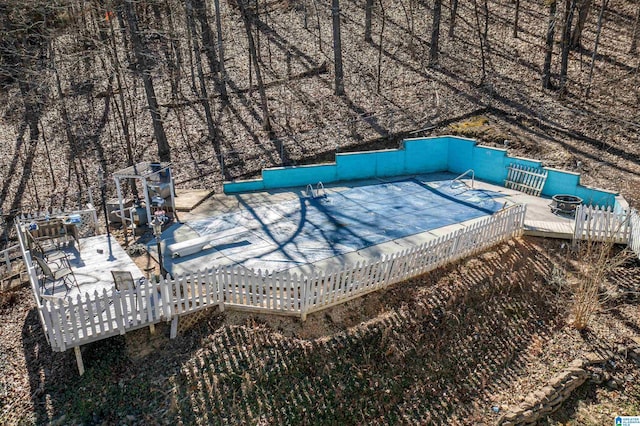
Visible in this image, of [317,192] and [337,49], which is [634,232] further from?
[337,49]

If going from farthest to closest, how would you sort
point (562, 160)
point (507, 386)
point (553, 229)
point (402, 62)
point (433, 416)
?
point (402, 62)
point (562, 160)
point (553, 229)
point (507, 386)
point (433, 416)

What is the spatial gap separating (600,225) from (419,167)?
21.0ft

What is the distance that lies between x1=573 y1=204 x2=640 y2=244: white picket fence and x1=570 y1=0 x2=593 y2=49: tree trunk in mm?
13910

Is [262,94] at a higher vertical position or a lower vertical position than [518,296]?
higher

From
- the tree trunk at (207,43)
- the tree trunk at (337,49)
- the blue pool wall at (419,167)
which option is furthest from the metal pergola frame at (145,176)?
the tree trunk at (207,43)

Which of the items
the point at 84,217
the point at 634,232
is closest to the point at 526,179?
the point at 634,232

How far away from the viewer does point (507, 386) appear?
895cm

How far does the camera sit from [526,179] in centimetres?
1466

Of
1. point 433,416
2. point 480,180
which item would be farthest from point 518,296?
point 480,180

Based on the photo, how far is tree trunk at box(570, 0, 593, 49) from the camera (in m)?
21.2

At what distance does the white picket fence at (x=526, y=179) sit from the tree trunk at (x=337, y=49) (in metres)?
8.76

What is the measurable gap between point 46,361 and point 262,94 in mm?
11984

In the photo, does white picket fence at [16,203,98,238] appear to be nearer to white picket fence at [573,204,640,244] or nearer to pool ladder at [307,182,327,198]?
pool ladder at [307,182,327,198]

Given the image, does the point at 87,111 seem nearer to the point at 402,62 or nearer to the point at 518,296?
the point at 402,62
